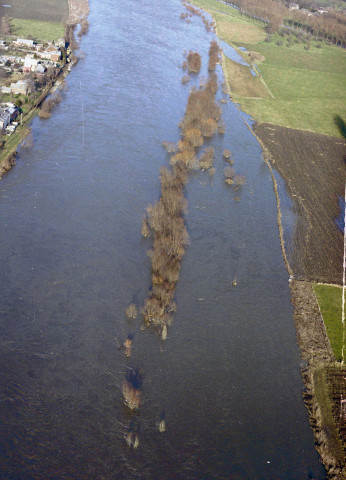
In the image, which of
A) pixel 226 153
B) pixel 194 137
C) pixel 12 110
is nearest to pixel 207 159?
pixel 226 153

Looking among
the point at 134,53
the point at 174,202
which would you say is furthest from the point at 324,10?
the point at 174,202

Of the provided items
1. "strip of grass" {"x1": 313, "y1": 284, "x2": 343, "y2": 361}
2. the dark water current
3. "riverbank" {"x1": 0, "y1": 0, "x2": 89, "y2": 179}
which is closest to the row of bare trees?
"riverbank" {"x1": 0, "y1": 0, "x2": 89, "y2": 179}

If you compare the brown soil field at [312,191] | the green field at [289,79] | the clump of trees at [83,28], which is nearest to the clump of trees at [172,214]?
the brown soil field at [312,191]

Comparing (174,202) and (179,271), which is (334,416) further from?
(174,202)

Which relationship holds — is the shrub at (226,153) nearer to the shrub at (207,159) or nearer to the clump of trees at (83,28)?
the shrub at (207,159)

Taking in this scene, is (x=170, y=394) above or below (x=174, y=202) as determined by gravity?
below

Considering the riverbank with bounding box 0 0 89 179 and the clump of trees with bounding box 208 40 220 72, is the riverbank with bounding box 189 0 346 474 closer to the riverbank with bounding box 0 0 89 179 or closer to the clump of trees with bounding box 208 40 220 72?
the clump of trees with bounding box 208 40 220 72

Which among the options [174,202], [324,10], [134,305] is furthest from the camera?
[324,10]
